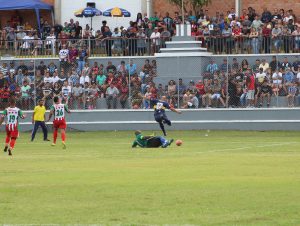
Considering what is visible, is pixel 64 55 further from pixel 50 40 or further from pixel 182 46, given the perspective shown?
→ pixel 182 46

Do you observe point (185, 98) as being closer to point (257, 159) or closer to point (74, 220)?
point (257, 159)

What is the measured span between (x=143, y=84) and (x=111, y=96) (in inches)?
61.6

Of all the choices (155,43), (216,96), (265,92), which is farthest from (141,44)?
(265,92)

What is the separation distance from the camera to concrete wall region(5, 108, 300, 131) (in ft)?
142

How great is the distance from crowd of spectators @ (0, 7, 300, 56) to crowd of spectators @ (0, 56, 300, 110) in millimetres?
1239

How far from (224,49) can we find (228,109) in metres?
3.31

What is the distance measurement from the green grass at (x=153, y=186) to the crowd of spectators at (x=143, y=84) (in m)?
10.2

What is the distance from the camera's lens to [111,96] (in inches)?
1753

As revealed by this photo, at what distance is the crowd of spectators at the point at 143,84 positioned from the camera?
1672 inches

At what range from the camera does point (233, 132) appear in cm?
4309

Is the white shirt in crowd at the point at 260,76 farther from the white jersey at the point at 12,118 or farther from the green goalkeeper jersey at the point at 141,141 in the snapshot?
the white jersey at the point at 12,118

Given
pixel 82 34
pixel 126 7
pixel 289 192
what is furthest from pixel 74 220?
pixel 126 7

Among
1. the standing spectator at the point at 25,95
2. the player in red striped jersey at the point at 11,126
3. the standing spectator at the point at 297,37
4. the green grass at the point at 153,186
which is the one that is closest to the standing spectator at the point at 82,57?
the standing spectator at the point at 25,95

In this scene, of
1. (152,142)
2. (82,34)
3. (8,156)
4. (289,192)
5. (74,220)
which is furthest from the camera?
(82,34)
